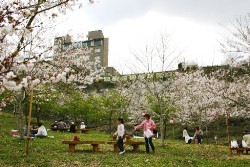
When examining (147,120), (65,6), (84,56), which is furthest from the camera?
(84,56)

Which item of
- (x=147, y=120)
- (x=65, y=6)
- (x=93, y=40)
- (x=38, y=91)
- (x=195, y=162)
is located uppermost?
(x=93, y=40)

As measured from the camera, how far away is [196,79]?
128 feet

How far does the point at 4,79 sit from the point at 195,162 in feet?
32.5

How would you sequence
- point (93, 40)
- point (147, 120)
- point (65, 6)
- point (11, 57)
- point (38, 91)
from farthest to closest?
point (93, 40)
point (38, 91)
point (147, 120)
point (65, 6)
point (11, 57)

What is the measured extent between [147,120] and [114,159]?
2948 mm

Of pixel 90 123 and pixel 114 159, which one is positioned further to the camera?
pixel 90 123

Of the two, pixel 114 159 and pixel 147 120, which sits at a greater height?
pixel 147 120

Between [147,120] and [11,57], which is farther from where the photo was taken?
[147,120]

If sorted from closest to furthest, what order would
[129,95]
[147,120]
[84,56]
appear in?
[147,120] → [84,56] → [129,95]

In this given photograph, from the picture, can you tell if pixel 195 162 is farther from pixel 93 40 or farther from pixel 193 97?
pixel 93 40

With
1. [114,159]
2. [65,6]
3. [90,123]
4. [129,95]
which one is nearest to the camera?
[65,6]

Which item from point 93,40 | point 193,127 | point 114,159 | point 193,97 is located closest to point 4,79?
point 114,159

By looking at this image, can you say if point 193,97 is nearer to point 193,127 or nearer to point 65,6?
point 193,127

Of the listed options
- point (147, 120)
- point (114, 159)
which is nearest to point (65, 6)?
point (114, 159)
